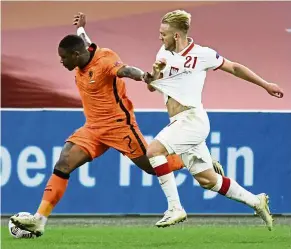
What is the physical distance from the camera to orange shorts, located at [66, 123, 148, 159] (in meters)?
12.2

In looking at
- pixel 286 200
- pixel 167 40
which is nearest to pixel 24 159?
pixel 286 200

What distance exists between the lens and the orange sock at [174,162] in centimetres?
1243

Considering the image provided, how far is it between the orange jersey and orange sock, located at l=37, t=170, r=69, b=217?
0.67 meters

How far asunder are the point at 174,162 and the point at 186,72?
1144mm

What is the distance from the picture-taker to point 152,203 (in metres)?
15.6

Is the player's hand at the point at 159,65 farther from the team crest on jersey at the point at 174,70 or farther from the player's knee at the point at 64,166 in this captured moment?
the player's knee at the point at 64,166

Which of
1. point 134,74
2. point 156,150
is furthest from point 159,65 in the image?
point 156,150

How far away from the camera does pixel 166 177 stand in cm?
1173

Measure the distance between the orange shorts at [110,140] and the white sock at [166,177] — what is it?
0.73 m

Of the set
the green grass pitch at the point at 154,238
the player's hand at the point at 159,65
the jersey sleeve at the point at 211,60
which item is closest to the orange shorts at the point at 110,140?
the green grass pitch at the point at 154,238

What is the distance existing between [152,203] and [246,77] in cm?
418

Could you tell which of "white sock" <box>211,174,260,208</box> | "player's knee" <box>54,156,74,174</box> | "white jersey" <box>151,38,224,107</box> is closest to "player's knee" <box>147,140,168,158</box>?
"white jersey" <box>151,38,224,107</box>

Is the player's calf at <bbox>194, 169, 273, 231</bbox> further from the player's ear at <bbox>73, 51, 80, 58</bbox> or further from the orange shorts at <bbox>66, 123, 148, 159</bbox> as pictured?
the player's ear at <bbox>73, 51, 80, 58</bbox>

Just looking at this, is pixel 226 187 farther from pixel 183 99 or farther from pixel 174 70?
pixel 174 70
